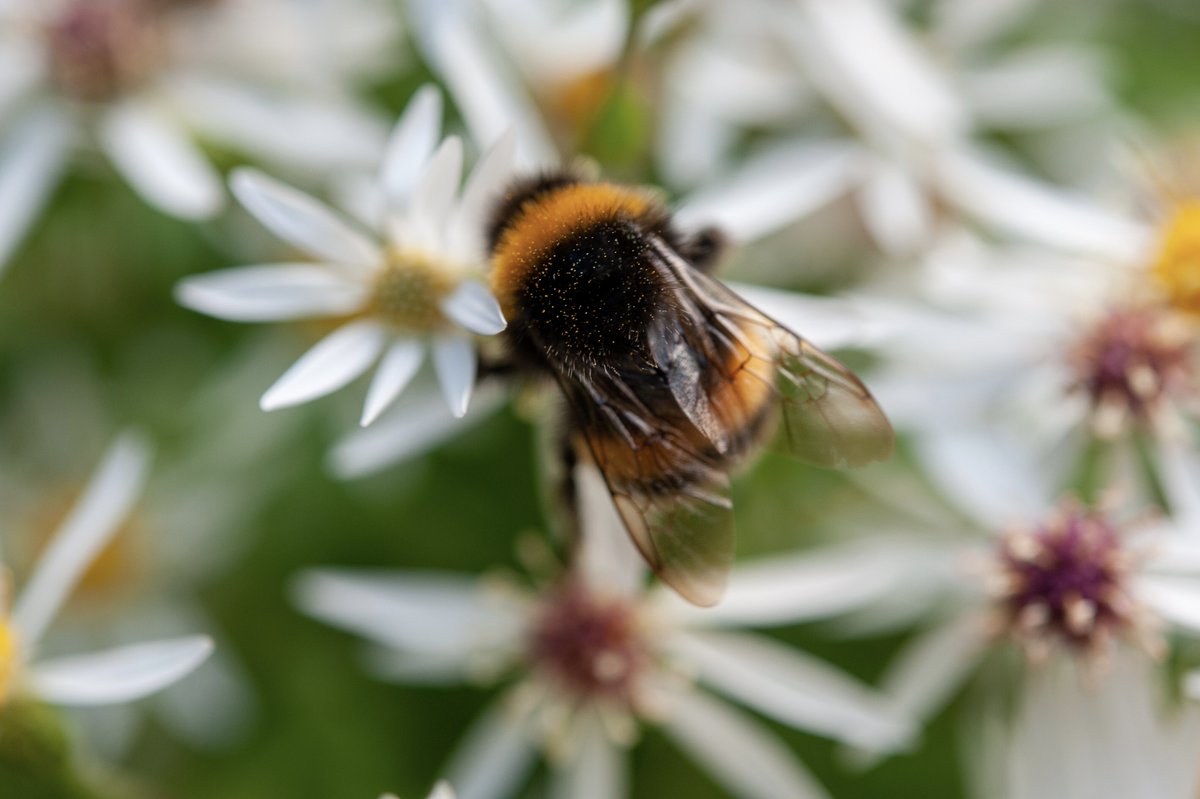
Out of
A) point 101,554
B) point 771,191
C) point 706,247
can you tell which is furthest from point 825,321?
point 101,554

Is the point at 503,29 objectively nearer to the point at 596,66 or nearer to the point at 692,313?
the point at 596,66

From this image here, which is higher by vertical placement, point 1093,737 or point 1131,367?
point 1131,367

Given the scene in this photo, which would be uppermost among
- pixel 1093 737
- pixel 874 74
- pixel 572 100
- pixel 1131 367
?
pixel 572 100

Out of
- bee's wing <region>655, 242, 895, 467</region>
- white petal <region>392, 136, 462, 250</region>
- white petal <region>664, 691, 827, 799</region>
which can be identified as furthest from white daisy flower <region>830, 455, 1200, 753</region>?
white petal <region>392, 136, 462, 250</region>

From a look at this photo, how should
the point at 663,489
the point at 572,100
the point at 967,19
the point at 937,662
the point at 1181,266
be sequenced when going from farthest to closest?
1. the point at 967,19
2. the point at 572,100
3. the point at 1181,266
4. the point at 937,662
5. the point at 663,489

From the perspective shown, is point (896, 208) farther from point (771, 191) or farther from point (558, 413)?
point (558, 413)

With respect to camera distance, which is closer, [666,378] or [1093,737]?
[666,378]

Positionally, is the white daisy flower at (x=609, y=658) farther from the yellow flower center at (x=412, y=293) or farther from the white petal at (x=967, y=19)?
the white petal at (x=967, y=19)
